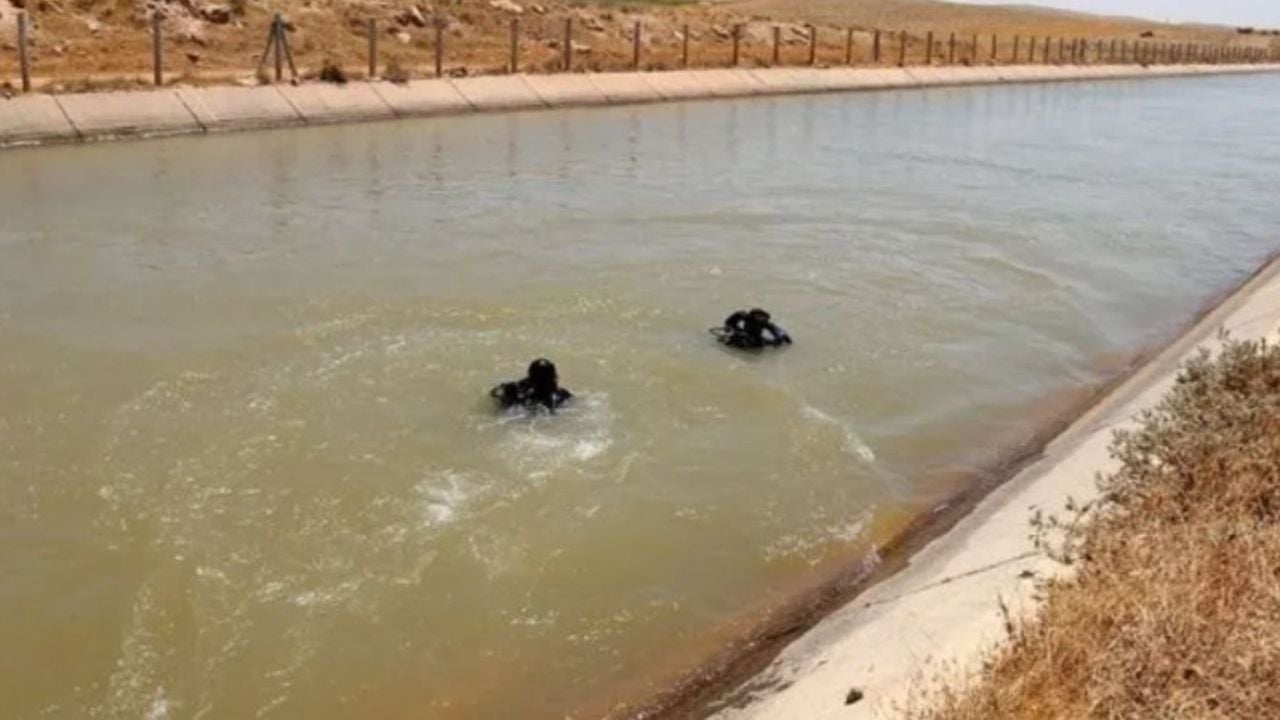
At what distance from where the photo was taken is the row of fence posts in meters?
31.8

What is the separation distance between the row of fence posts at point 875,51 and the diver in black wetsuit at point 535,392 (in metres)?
20.9

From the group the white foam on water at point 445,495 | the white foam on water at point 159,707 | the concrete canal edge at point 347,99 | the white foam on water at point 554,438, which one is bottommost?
the white foam on water at point 159,707

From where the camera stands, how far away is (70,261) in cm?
1566

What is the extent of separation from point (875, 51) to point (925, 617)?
2235 inches

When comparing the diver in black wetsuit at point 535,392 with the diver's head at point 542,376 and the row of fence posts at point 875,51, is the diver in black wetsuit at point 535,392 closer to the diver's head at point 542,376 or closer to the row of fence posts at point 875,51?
the diver's head at point 542,376

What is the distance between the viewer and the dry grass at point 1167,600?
15.2ft

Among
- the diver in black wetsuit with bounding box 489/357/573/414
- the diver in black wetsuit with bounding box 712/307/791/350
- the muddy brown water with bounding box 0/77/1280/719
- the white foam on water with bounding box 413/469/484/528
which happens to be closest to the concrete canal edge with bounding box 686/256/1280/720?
the muddy brown water with bounding box 0/77/1280/719

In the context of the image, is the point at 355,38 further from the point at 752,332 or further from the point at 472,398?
the point at 472,398

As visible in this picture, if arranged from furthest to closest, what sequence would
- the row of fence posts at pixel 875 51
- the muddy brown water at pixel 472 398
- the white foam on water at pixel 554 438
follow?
the row of fence posts at pixel 875 51 → the white foam on water at pixel 554 438 → the muddy brown water at pixel 472 398

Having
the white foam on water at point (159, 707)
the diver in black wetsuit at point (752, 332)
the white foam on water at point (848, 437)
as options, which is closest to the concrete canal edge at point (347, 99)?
the diver in black wetsuit at point (752, 332)

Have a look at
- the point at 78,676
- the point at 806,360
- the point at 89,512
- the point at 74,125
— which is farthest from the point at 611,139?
the point at 78,676

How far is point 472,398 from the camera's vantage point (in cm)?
1121

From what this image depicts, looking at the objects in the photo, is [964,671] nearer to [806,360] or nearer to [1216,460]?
[1216,460]

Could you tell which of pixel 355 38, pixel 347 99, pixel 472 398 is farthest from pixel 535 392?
pixel 355 38
